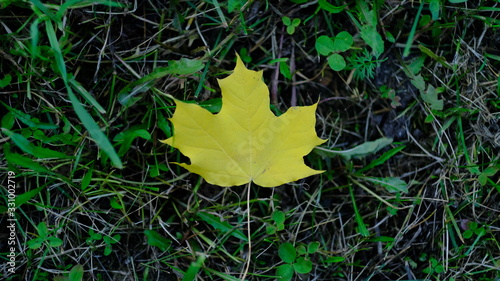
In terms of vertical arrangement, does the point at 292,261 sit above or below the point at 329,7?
below

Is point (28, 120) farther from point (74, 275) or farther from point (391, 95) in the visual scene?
point (391, 95)

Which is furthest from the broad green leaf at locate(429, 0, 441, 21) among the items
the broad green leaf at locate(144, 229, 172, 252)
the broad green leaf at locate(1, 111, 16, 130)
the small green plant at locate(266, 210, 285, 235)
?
the broad green leaf at locate(1, 111, 16, 130)

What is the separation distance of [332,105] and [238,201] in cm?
60

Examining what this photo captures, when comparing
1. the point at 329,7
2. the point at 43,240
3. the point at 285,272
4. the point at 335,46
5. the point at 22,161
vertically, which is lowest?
the point at 285,272

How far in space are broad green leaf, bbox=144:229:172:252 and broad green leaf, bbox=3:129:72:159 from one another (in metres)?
0.43

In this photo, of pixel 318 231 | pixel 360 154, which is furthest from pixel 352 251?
pixel 360 154

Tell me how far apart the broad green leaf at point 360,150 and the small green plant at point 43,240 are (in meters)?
1.09

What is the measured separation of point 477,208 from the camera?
5.98 feet

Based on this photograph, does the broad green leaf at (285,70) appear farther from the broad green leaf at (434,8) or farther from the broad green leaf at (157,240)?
the broad green leaf at (157,240)

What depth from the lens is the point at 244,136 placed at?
1513 mm

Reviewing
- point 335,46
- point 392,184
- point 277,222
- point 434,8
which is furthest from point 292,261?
point 434,8

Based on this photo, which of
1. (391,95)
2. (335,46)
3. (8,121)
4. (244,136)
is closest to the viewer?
(244,136)

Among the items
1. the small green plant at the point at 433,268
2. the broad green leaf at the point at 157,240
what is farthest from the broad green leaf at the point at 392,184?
the broad green leaf at the point at 157,240

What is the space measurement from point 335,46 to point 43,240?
1379 millimetres
